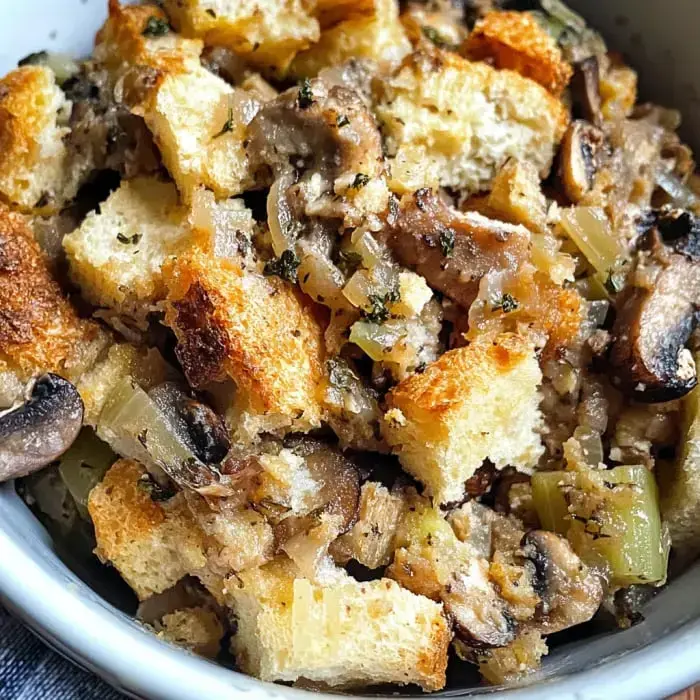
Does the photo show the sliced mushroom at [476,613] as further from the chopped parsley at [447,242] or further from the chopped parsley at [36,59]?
the chopped parsley at [36,59]

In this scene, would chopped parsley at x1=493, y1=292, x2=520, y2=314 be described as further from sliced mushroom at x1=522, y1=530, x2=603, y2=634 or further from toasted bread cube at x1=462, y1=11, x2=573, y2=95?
toasted bread cube at x1=462, y1=11, x2=573, y2=95

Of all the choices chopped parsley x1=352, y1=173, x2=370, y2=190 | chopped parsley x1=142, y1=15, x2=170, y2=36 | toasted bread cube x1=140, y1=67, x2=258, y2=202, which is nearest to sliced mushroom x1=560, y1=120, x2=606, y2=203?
chopped parsley x1=352, y1=173, x2=370, y2=190

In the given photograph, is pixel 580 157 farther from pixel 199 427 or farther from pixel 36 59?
pixel 36 59

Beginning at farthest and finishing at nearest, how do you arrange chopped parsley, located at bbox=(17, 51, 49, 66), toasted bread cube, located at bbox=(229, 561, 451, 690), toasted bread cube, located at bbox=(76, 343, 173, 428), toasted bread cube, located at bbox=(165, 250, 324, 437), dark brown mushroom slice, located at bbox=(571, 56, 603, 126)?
dark brown mushroom slice, located at bbox=(571, 56, 603, 126), chopped parsley, located at bbox=(17, 51, 49, 66), toasted bread cube, located at bbox=(76, 343, 173, 428), toasted bread cube, located at bbox=(165, 250, 324, 437), toasted bread cube, located at bbox=(229, 561, 451, 690)

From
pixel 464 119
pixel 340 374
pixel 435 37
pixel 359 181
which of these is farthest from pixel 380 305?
pixel 435 37

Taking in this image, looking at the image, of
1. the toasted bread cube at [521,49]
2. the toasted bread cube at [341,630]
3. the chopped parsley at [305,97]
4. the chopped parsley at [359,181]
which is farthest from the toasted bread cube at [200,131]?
the toasted bread cube at [341,630]
